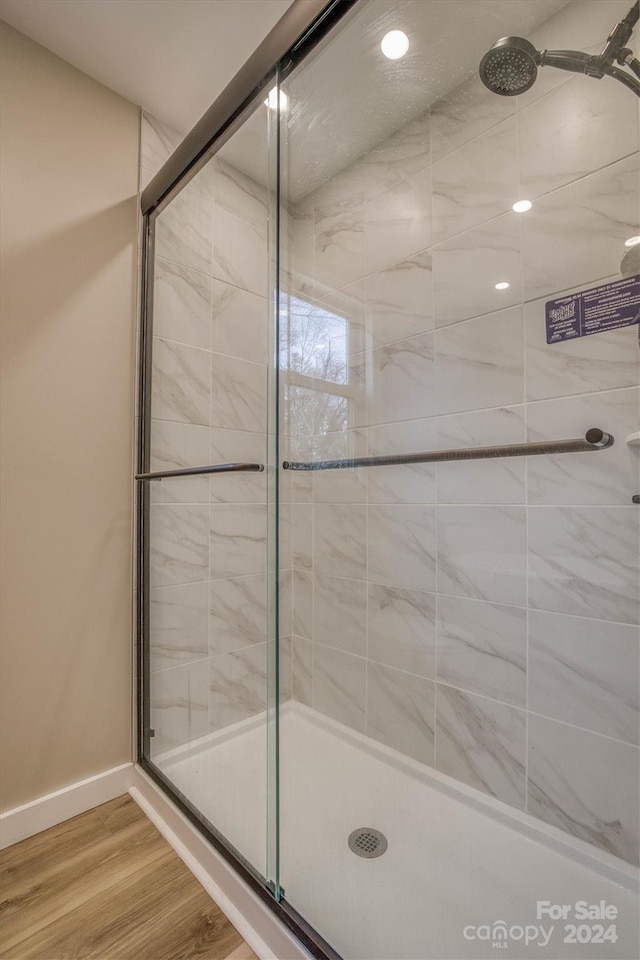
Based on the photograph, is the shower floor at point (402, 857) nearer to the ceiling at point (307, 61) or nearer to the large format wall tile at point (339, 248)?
the large format wall tile at point (339, 248)

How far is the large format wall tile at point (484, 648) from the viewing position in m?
1.19

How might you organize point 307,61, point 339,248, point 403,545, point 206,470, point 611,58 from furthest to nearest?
point 339,248, point 403,545, point 206,470, point 307,61, point 611,58

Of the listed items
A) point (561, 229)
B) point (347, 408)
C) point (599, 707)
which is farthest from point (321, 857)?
point (561, 229)

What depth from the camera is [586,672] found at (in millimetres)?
1078

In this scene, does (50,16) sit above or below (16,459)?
above

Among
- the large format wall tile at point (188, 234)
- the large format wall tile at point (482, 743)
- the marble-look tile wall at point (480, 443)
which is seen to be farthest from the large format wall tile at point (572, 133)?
the large format wall tile at point (482, 743)

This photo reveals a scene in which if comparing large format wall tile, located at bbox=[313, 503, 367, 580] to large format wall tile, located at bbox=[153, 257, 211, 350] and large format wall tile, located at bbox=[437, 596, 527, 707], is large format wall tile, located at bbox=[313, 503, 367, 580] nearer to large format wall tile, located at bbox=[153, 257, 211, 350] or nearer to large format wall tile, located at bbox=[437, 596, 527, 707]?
large format wall tile, located at bbox=[437, 596, 527, 707]

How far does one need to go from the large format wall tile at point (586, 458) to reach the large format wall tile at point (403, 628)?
1.58ft

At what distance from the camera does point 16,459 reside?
1.25 m

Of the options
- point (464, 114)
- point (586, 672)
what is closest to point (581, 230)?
point (464, 114)

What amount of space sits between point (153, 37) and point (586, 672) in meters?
2.10

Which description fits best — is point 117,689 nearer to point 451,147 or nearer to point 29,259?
point 29,259

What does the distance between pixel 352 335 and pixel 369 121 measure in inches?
24.3

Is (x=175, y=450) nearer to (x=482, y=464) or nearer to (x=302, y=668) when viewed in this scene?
(x=302, y=668)
